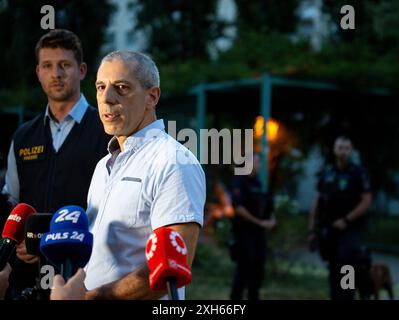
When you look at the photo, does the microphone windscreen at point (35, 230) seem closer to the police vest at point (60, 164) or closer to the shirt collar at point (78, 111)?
the police vest at point (60, 164)

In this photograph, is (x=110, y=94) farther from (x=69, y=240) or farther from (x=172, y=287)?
(x=172, y=287)

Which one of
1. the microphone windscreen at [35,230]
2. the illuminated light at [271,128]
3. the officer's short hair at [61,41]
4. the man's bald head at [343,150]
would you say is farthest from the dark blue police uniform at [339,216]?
the illuminated light at [271,128]

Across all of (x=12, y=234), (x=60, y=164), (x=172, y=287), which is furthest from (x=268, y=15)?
(x=172, y=287)

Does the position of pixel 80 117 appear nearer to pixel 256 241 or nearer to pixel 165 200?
pixel 165 200

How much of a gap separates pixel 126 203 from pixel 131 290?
300 millimetres

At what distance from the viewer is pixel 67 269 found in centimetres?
206

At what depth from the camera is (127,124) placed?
242 cm

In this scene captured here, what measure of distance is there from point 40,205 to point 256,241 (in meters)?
4.74

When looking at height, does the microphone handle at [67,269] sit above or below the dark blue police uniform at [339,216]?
below

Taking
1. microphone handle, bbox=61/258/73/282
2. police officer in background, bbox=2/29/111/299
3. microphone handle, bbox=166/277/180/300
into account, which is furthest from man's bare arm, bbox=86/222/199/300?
police officer in background, bbox=2/29/111/299

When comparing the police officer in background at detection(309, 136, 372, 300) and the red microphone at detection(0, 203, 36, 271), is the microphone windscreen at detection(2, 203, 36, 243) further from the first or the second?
the police officer in background at detection(309, 136, 372, 300)

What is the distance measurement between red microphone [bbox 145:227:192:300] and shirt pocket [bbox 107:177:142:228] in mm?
406

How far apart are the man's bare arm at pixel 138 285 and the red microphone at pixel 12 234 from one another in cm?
44

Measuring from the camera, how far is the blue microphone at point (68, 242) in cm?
205
